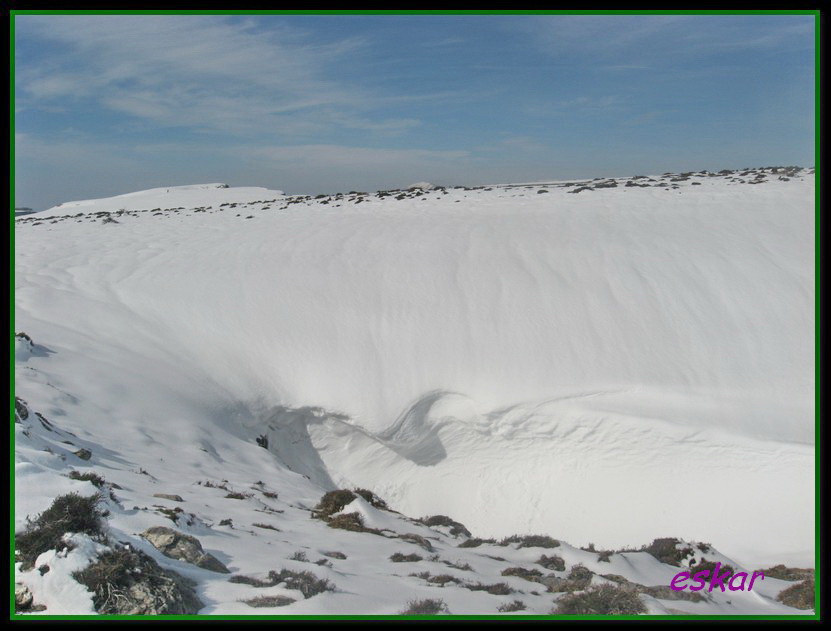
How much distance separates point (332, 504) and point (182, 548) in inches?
136

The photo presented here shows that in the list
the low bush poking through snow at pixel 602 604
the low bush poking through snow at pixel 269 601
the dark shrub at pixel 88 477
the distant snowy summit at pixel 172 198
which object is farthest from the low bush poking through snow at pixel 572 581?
the distant snowy summit at pixel 172 198

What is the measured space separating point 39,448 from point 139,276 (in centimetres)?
1076

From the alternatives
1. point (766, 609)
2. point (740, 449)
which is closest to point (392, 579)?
point (766, 609)

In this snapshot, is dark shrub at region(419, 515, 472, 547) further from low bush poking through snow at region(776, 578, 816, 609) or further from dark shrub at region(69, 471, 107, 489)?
dark shrub at region(69, 471, 107, 489)

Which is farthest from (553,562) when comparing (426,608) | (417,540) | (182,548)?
(182,548)

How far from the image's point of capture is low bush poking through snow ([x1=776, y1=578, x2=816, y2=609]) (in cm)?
720

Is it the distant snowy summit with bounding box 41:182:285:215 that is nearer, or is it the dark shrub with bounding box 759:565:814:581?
the dark shrub with bounding box 759:565:814:581

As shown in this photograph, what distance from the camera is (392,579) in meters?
6.43

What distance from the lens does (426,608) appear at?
5508mm

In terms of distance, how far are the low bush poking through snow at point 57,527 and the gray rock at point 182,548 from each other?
62 cm

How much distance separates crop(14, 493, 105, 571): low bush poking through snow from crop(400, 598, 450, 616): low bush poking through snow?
2.94m

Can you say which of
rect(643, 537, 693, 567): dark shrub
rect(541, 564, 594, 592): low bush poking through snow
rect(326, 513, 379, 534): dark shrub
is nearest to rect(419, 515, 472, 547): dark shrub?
rect(326, 513, 379, 534): dark shrub

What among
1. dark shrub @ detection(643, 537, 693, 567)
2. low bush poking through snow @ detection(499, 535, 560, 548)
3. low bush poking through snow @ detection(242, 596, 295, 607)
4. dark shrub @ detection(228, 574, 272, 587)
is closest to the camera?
low bush poking through snow @ detection(242, 596, 295, 607)

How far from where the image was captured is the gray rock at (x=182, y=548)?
588cm
